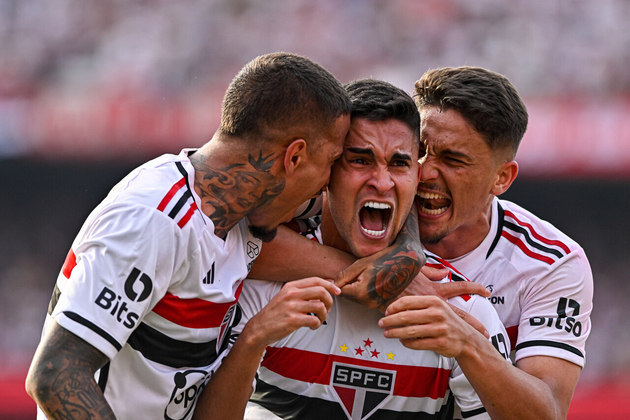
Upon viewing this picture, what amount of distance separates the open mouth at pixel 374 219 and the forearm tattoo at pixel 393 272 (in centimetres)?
11

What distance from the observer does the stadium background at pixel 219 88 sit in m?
9.40

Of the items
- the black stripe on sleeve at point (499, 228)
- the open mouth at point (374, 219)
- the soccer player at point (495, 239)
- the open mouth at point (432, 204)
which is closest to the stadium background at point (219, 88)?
the black stripe on sleeve at point (499, 228)

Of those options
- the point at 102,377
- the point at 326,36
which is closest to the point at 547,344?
the point at 102,377

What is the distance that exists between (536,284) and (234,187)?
144 centimetres

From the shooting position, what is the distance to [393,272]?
126 inches

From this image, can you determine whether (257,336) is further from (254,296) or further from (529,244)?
(529,244)

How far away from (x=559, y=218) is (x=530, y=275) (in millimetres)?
7403

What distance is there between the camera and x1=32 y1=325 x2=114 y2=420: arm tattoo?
7.93ft

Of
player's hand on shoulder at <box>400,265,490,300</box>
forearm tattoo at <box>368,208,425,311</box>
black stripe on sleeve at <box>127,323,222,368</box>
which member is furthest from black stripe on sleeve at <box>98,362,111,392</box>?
player's hand on shoulder at <box>400,265,490,300</box>

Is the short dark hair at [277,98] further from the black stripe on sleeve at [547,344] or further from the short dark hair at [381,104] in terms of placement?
the black stripe on sleeve at [547,344]

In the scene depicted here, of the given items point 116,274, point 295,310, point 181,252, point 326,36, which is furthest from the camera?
point 326,36

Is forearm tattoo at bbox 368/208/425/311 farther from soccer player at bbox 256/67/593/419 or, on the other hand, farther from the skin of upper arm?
the skin of upper arm

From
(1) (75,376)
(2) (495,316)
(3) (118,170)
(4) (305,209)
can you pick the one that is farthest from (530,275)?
(3) (118,170)

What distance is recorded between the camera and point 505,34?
10.3m
